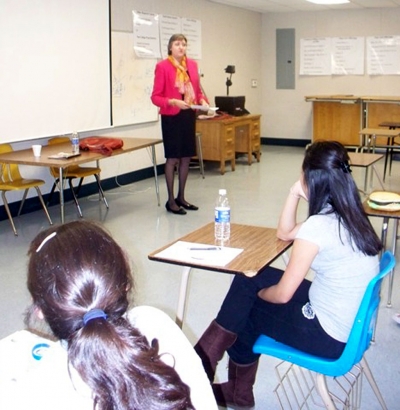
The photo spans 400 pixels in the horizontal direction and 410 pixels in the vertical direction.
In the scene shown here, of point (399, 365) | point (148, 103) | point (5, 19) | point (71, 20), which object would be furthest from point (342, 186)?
point (148, 103)

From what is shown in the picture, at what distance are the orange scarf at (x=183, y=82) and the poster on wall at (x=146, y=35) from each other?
5.36ft

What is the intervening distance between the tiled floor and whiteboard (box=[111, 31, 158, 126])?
2.75 feet

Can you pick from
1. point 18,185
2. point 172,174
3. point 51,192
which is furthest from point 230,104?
point 18,185

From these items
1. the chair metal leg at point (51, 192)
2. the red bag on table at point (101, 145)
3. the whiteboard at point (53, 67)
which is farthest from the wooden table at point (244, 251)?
the chair metal leg at point (51, 192)

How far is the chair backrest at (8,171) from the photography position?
5035mm

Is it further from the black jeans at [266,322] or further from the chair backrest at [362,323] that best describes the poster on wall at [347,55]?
the chair backrest at [362,323]

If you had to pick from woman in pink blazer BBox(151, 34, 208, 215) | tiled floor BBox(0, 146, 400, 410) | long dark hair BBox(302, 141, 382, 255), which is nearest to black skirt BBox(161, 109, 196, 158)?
woman in pink blazer BBox(151, 34, 208, 215)

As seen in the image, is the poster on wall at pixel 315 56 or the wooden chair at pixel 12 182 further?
the poster on wall at pixel 315 56

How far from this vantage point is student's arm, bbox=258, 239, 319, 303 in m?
1.93

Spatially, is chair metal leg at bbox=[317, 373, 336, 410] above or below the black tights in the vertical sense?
below

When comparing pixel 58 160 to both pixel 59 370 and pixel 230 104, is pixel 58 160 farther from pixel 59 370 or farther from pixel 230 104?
pixel 230 104

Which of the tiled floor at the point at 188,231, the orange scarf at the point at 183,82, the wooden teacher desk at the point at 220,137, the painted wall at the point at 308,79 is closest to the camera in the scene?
the tiled floor at the point at 188,231

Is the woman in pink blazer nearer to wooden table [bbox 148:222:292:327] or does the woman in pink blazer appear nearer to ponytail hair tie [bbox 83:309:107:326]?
wooden table [bbox 148:222:292:327]

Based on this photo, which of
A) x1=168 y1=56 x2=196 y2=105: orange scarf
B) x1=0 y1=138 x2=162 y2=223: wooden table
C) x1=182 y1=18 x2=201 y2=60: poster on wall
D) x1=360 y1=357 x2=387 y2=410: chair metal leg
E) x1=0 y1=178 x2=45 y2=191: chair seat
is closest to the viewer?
x1=360 y1=357 x2=387 y2=410: chair metal leg
